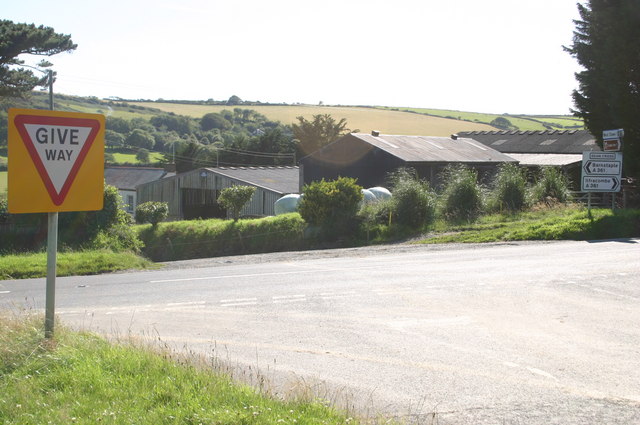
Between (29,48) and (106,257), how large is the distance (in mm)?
15339

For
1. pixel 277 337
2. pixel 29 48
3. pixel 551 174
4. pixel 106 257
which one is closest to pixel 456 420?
pixel 277 337

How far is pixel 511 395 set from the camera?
6.07 metres

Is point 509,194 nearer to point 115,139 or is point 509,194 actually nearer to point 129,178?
point 129,178

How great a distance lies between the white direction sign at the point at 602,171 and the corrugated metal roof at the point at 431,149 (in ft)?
48.5

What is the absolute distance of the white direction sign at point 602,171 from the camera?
21.9m

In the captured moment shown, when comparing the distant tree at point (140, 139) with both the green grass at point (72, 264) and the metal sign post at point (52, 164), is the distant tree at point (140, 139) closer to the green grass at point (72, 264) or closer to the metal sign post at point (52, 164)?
the green grass at point (72, 264)

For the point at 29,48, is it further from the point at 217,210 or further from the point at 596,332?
the point at 596,332

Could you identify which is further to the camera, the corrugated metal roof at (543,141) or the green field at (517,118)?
the green field at (517,118)

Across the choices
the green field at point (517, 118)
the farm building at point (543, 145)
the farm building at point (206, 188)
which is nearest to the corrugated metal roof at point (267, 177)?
the farm building at point (206, 188)

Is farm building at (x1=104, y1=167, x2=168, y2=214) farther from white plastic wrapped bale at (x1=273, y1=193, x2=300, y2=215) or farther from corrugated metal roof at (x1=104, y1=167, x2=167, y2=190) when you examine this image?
white plastic wrapped bale at (x1=273, y1=193, x2=300, y2=215)

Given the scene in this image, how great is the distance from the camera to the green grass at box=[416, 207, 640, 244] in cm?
2102

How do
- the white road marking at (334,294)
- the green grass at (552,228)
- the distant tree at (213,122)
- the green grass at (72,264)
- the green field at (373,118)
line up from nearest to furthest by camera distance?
the white road marking at (334,294)
the green grass at (72,264)
the green grass at (552,228)
the green field at (373,118)
the distant tree at (213,122)

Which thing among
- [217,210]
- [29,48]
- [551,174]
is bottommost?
[217,210]

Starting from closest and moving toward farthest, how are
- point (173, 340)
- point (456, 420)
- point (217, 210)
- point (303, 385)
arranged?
point (456, 420), point (303, 385), point (173, 340), point (217, 210)
